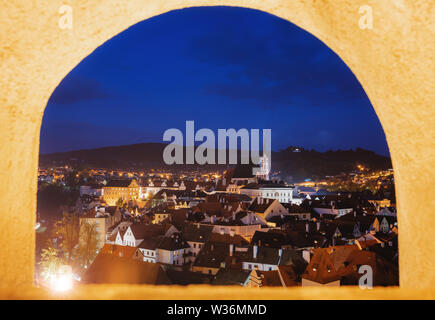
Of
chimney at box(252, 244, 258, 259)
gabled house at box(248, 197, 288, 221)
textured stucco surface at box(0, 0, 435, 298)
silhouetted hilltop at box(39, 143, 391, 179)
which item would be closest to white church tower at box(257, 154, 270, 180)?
silhouetted hilltop at box(39, 143, 391, 179)

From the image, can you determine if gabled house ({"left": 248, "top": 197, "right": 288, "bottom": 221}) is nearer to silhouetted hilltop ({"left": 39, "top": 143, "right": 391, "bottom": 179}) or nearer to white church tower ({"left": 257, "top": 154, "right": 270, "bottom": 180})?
white church tower ({"left": 257, "top": 154, "right": 270, "bottom": 180})

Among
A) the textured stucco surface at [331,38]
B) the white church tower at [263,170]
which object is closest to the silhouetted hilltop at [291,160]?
the white church tower at [263,170]

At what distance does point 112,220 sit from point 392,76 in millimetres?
38727

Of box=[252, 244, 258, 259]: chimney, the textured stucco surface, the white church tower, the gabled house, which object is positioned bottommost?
box=[252, 244, 258, 259]: chimney

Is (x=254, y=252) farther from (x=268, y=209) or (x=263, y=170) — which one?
(x=263, y=170)

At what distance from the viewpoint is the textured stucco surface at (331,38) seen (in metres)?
1.93

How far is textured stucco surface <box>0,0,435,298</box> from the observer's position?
1.93 m

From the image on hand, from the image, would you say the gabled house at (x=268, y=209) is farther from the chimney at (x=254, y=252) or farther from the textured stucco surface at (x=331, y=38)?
the textured stucco surface at (x=331, y=38)

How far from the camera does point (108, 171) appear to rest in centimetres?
10388

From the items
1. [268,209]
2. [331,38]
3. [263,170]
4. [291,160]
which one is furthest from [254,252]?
[291,160]

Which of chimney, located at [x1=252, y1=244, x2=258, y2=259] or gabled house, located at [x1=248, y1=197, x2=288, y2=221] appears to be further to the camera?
gabled house, located at [x1=248, y1=197, x2=288, y2=221]

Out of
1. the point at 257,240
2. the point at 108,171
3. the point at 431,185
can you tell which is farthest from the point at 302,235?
the point at 108,171

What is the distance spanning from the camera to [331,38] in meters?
2.43
